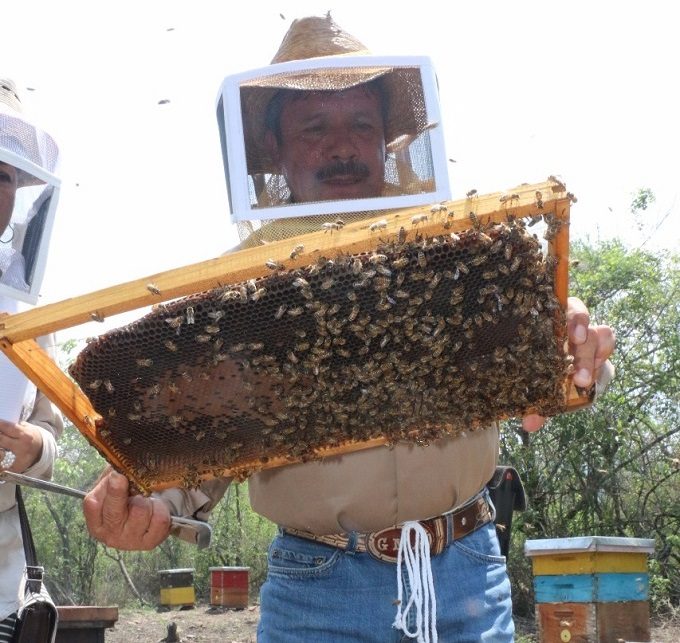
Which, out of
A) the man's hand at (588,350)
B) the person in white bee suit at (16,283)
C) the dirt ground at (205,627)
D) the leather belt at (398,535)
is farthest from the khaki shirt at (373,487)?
the dirt ground at (205,627)

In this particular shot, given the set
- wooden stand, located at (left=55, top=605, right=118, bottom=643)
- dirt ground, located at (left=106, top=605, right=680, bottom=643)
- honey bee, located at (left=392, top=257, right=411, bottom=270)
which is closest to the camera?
honey bee, located at (left=392, top=257, right=411, bottom=270)

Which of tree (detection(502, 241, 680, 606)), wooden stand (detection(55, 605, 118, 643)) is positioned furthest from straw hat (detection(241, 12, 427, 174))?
tree (detection(502, 241, 680, 606))

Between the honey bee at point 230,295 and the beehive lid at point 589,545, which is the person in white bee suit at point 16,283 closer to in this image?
the honey bee at point 230,295

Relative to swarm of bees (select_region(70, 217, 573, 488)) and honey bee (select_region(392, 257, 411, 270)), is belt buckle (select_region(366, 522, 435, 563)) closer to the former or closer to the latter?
swarm of bees (select_region(70, 217, 573, 488))

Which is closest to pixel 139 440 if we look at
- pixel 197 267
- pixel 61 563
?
pixel 197 267

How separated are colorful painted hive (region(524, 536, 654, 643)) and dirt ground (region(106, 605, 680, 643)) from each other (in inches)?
76.9

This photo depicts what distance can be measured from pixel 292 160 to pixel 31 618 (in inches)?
70.1

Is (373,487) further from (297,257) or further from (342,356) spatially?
(297,257)

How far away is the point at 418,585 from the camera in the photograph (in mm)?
2430

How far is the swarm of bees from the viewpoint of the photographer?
1891mm

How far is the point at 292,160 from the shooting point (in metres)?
2.69

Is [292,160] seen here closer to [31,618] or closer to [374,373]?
[374,373]

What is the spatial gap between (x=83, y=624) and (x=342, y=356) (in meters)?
4.90

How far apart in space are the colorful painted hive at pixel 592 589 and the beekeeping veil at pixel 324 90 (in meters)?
5.76
